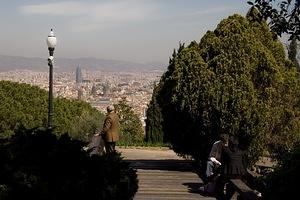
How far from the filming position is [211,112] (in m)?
14.5

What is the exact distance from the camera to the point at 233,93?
14.4 meters

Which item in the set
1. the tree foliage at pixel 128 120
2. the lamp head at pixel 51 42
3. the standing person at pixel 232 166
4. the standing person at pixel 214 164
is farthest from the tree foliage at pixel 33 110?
the standing person at pixel 232 166

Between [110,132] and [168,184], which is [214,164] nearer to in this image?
[168,184]

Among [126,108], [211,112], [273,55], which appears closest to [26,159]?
[211,112]

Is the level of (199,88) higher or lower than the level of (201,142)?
higher

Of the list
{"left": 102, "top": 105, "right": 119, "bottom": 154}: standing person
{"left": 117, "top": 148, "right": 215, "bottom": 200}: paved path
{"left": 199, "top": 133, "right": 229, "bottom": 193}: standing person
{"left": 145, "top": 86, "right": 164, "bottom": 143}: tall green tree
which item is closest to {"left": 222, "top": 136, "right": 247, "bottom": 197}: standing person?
{"left": 199, "top": 133, "right": 229, "bottom": 193}: standing person

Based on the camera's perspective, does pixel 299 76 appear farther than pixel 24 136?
Yes

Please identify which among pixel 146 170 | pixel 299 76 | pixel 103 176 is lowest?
pixel 146 170

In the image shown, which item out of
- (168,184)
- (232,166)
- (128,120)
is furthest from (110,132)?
(128,120)

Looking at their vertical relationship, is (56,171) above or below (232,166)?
above

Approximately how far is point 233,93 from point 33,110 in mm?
28045

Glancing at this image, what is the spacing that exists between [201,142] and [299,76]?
4.58m

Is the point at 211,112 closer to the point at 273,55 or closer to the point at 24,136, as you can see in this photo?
the point at 273,55

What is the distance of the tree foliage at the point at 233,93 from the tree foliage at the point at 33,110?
19.4 m
